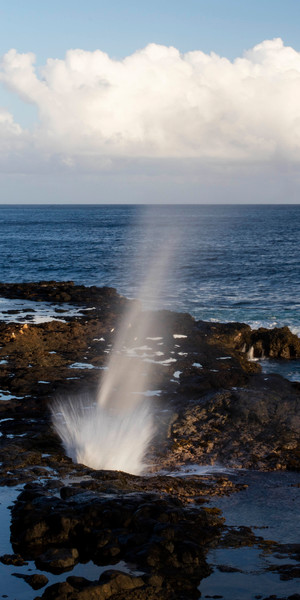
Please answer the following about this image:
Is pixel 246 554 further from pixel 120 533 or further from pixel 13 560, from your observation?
pixel 13 560

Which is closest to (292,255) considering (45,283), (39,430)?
(45,283)

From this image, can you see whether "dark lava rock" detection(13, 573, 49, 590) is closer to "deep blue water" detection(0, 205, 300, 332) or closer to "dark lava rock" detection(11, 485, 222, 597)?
"dark lava rock" detection(11, 485, 222, 597)

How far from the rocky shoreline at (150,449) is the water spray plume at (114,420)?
308mm

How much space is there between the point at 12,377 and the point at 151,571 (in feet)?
36.9

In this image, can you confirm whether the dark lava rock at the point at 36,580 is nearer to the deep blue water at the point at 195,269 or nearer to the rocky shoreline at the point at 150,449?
the rocky shoreline at the point at 150,449

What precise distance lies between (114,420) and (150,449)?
1877 millimetres

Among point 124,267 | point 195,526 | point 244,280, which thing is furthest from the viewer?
point 124,267

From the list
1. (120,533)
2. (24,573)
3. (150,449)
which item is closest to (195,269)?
(150,449)

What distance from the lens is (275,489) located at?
11.4 metres

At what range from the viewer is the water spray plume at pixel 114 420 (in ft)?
42.3

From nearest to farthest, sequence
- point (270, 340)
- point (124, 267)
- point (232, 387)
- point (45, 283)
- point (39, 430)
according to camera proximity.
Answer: point (39, 430)
point (232, 387)
point (270, 340)
point (45, 283)
point (124, 267)

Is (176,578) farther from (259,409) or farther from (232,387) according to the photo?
(232,387)

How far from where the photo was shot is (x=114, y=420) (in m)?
14.9

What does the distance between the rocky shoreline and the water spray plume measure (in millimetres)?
308
